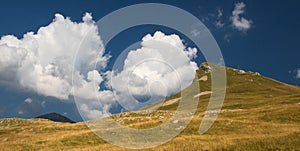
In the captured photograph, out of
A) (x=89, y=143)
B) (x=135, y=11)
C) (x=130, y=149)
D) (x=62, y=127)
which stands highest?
(x=135, y=11)

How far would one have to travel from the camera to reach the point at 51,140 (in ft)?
127

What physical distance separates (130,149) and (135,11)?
21.4 meters

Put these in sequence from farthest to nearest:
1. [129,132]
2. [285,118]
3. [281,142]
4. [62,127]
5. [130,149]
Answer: [62,127] < [285,118] < [129,132] < [130,149] < [281,142]

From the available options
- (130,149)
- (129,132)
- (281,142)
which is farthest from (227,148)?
(129,132)

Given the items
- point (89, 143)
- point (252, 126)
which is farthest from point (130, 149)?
point (252, 126)

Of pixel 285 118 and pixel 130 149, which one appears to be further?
pixel 285 118

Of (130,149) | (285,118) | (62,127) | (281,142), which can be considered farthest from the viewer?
→ (62,127)

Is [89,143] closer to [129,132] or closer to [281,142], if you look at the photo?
[129,132]

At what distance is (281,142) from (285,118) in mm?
23263

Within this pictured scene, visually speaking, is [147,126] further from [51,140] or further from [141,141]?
[51,140]

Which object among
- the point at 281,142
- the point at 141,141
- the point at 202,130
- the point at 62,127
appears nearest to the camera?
the point at 281,142

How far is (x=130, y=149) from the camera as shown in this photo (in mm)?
28859

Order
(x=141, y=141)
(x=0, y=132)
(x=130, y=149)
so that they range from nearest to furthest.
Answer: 1. (x=130, y=149)
2. (x=141, y=141)
3. (x=0, y=132)

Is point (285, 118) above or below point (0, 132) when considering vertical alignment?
below
